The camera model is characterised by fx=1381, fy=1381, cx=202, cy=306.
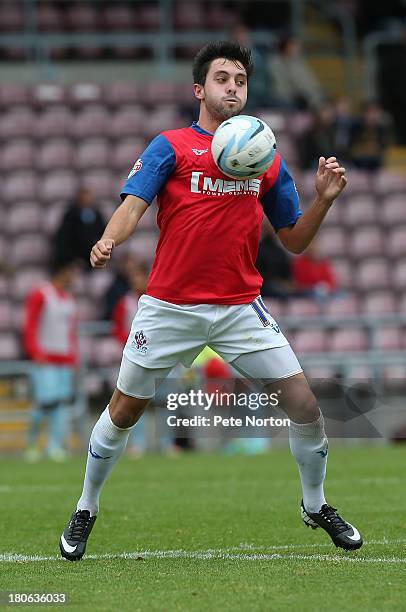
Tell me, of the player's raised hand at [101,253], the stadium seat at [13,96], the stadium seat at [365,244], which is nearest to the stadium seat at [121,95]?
the stadium seat at [13,96]

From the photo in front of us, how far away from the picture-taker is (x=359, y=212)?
20.3 metres

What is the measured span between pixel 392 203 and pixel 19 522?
12628 mm

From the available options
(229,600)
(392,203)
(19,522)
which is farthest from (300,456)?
(392,203)

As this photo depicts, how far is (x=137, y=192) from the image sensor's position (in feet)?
21.7

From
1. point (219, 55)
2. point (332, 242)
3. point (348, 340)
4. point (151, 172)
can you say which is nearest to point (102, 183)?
point (332, 242)

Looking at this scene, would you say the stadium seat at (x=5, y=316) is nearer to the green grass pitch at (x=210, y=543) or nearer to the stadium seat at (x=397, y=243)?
the green grass pitch at (x=210, y=543)

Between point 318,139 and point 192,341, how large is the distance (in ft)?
45.8

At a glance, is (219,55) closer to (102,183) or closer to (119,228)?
(119,228)

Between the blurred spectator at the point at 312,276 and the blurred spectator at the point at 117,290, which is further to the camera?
the blurred spectator at the point at 312,276

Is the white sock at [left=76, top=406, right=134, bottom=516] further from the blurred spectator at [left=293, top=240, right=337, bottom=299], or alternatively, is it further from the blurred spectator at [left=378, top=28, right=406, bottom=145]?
the blurred spectator at [left=378, top=28, right=406, bottom=145]

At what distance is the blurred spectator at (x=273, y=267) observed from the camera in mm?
17844

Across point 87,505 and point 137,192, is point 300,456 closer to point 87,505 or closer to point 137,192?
point 87,505

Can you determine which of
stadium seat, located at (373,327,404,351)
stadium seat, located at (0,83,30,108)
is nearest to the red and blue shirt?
stadium seat, located at (373,327,404,351)

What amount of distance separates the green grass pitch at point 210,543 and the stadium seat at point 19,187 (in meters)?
7.39
